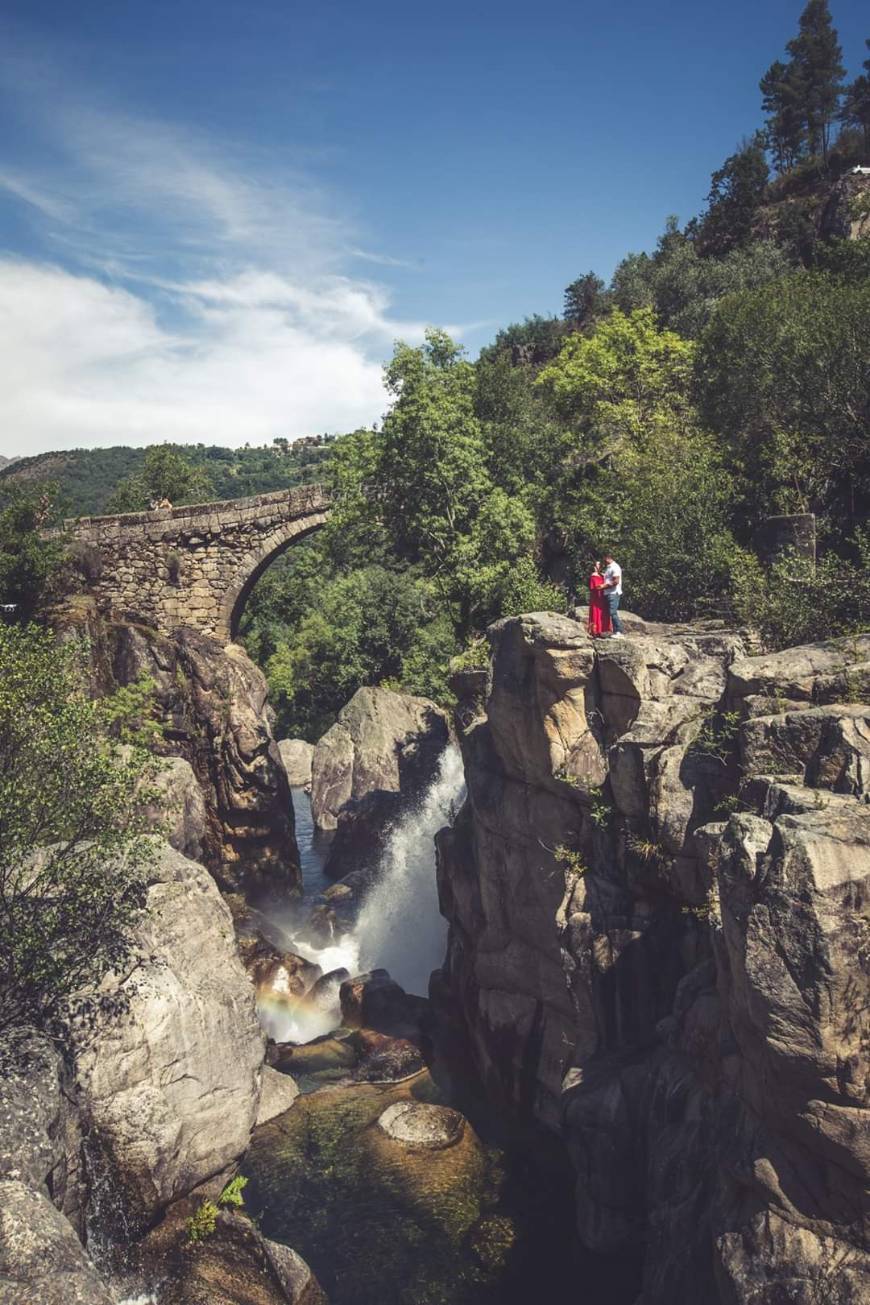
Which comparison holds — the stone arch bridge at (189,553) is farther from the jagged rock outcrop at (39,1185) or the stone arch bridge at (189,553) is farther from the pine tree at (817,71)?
the pine tree at (817,71)

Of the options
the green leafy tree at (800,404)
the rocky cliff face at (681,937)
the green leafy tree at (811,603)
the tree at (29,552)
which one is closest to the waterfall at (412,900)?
the rocky cliff face at (681,937)

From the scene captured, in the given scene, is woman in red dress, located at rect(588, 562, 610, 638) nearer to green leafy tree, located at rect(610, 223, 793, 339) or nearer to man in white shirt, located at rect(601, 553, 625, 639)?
man in white shirt, located at rect(601, 553, 625, 639)

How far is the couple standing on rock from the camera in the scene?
16438mm

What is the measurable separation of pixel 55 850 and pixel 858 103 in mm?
75052

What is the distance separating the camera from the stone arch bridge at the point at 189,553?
29.3 metres

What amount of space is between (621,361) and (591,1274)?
3000cm

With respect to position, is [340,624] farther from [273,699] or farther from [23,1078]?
[23,1078]

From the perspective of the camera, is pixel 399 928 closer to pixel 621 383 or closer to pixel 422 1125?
pixel 422 1125

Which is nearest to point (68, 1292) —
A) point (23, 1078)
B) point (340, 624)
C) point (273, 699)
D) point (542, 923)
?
point (23, 1078)

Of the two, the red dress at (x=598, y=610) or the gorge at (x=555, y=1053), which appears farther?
the red dress at (x=598, y=610)

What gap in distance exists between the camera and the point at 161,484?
4612 cm

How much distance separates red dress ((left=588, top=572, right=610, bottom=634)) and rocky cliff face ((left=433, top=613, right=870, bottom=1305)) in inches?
41.5

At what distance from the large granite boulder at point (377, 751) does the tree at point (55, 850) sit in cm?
1835

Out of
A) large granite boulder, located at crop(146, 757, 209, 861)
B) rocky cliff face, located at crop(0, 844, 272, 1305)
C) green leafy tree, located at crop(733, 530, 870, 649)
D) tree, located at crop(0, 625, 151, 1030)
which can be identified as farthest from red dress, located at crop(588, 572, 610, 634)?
large granite boulder, located at crop(146, 757, 209, 861)
